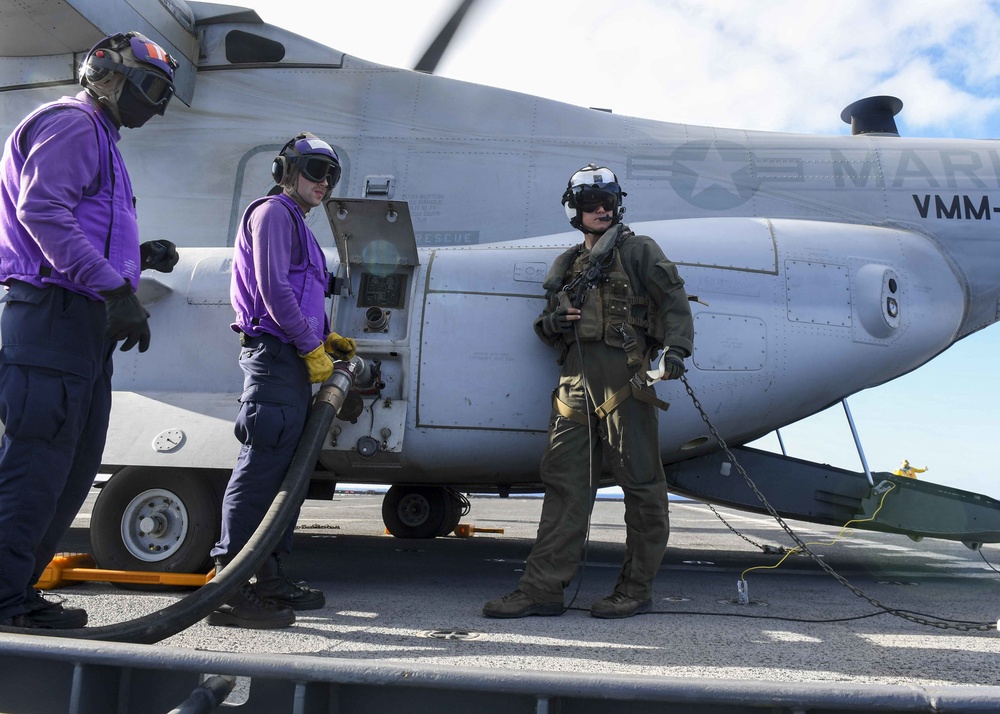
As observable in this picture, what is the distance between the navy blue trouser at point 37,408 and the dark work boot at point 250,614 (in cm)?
70

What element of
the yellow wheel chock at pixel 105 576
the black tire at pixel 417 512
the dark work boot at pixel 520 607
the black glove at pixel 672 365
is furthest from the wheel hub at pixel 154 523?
the black tire at pixel 417 512

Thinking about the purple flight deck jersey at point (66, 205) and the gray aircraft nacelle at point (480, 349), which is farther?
the gray aircraft nacelle at point (480, 349)

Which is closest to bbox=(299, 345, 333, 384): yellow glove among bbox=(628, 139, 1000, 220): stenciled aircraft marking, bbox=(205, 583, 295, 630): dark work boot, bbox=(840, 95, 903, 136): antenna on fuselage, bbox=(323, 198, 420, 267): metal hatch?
bbox=(205, 583, 295, 630): dark work boot

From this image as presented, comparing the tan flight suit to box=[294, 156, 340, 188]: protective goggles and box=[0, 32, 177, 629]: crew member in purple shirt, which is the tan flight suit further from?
box=[0, 32, 177, 629]: crew member in purple shirt

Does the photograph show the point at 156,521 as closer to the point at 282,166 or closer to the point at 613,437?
the point at 282,166

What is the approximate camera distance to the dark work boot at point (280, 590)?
118 inches

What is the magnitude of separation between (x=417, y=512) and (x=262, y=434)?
416 centimetres

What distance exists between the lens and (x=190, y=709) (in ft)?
4.86

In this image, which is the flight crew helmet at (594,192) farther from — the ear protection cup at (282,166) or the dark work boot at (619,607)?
the dark work boot at (619,607)

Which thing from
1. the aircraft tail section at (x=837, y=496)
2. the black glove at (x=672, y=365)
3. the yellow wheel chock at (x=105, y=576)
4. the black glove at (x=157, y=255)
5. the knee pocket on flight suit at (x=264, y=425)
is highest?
the black glove at (x=157, y=255)

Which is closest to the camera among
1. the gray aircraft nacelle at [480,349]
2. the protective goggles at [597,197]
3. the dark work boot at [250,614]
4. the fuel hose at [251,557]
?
the fuel hose at [251,557]

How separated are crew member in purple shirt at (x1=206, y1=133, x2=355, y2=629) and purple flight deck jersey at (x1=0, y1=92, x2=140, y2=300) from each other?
1.80ft

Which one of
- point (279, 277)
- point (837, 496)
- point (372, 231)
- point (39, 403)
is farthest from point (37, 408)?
point (837, 496)

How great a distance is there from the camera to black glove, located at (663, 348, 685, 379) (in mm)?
3361
